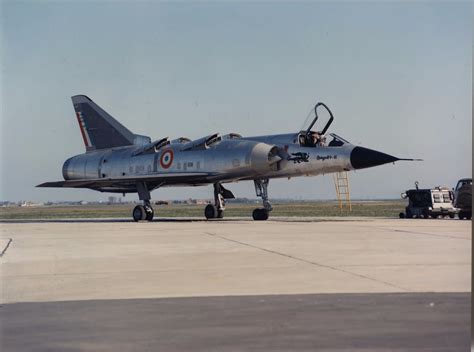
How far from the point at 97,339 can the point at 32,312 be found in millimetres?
1563

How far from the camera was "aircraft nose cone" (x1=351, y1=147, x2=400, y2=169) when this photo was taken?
25203 mm

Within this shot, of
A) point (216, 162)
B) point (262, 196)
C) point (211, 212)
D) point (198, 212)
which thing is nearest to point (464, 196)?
point (262, 196)

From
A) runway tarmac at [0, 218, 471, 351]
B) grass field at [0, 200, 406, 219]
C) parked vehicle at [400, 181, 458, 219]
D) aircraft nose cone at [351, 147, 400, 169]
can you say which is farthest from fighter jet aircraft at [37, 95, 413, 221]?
grass field at [0, 200, 406, 219]

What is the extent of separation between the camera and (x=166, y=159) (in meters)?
29.6

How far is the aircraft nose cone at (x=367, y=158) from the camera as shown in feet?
82.7

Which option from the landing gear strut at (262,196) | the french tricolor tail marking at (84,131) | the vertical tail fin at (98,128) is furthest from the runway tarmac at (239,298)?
the french tricolor tail marking at (84,131)

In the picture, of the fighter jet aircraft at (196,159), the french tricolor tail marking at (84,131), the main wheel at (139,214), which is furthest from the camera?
the french tricolor tail marking at (84,131)

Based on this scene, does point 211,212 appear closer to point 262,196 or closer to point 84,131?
point 262,196

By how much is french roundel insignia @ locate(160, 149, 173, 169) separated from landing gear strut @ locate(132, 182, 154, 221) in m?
1.35

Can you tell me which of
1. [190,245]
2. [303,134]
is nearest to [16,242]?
[190,245]

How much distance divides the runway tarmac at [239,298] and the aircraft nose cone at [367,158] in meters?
11.6

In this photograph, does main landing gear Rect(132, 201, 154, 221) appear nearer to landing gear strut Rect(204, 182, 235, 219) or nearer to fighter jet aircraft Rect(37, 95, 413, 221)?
fighter jet aircraft Rect(37, 95, 413, 221)

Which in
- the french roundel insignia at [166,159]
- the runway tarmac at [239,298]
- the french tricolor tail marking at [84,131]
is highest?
the french tricolor tail marking at [84,131]

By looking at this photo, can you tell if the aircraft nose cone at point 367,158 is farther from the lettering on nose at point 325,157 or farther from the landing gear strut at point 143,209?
the landing gear strut at point 143,209
